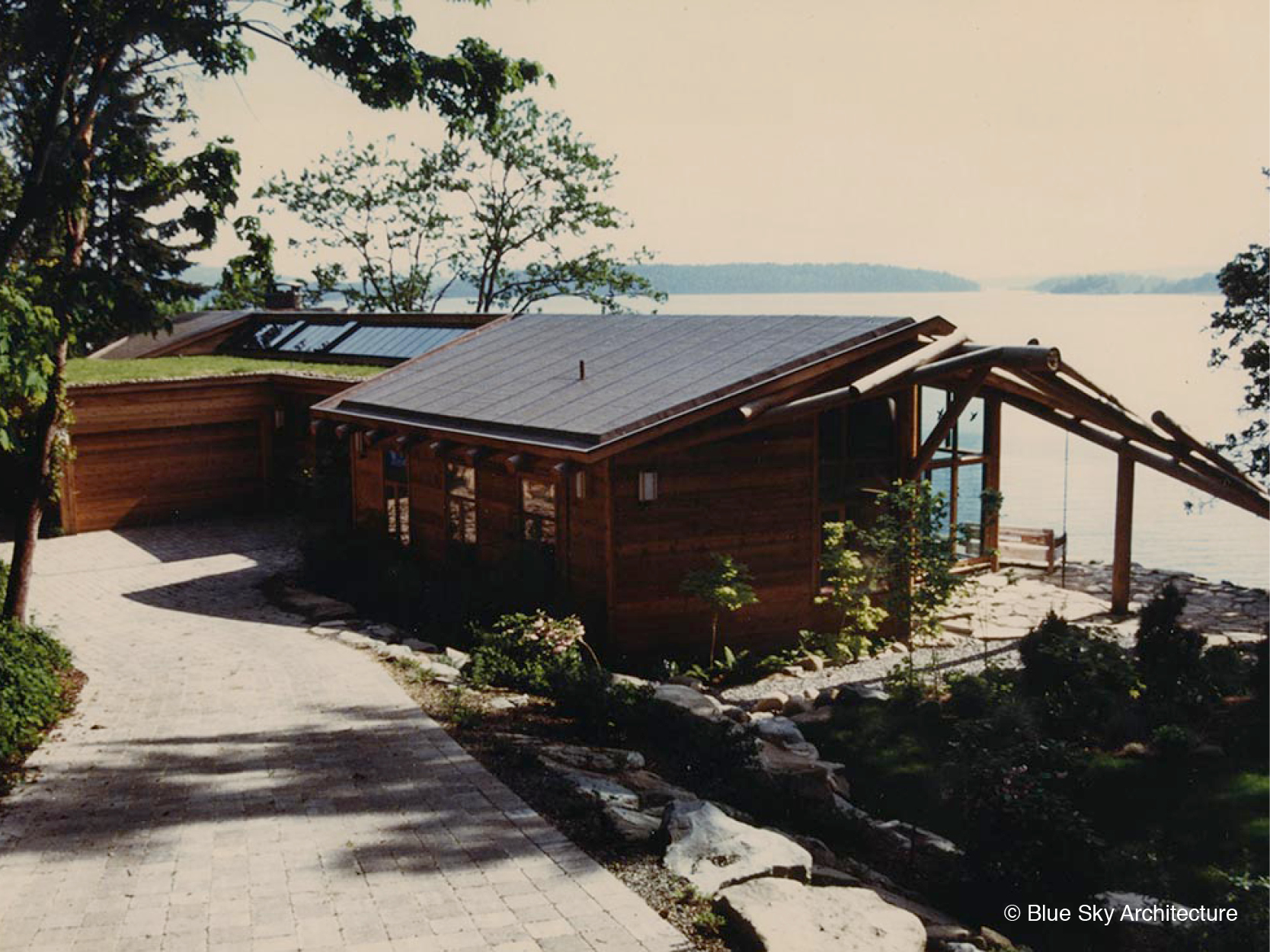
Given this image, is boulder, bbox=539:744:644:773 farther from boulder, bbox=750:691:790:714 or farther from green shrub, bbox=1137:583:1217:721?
green shrub, bbox=1137:583:1217:721

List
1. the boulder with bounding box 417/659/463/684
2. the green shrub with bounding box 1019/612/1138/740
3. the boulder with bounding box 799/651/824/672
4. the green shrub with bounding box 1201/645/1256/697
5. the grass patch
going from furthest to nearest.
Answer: the grass patch
the boulder with bounding box 799/651/824/672
the green shrub with bounding box 1201/645/1256/697
the boulder with bounding box 417/659/463/684
the green shrub with bounding box 1019/612/1138/740

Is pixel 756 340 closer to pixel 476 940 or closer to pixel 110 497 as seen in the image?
pixel 476 940

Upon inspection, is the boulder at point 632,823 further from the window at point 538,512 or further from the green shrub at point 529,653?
the window at point 538,512

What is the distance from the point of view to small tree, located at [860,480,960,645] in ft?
39.1

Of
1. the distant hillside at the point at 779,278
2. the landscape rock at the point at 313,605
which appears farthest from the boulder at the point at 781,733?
the distant hillside at the point at 779,278

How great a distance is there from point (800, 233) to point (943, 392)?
17674 millimetres

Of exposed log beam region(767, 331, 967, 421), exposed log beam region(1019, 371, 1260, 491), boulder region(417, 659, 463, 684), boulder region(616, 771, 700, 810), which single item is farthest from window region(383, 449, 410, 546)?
boulder region(616, 771, 700, 810)

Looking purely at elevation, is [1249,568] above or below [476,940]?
below

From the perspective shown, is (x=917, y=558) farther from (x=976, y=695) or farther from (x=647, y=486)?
(x=647, y=486)

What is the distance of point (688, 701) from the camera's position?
10.6 m

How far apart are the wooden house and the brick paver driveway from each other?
12.7ft

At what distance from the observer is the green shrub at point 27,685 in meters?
9.10

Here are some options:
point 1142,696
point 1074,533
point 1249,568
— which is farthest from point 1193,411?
point 1142,696

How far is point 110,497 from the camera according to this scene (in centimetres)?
2233
